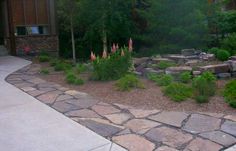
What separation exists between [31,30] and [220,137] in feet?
38.3

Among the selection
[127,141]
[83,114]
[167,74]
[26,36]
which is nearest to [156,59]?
[167,74]

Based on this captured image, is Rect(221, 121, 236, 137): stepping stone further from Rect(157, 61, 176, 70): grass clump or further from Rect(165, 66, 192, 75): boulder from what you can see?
Rect(157, 61, 176, 70): grass clump

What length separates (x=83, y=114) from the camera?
5.29m

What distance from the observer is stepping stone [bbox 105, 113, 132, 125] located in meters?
4.93

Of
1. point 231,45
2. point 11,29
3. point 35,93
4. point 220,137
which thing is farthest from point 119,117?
point 11,29

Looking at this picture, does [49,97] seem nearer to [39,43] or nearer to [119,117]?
[119,117]

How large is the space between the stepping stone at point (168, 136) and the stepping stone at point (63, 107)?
1643 millimetres

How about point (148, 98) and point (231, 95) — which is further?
point (148, 98)

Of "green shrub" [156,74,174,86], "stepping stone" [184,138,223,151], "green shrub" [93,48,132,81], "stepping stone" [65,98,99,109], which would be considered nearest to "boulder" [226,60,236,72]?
"green shrub" [156,74,174,86]

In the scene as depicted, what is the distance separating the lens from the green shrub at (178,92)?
580 centimetres

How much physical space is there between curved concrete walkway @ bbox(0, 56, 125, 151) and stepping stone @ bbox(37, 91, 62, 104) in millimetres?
137

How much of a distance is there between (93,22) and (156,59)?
428 centimetres

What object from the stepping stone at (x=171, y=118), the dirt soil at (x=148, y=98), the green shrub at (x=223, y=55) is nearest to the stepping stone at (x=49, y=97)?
the dirt soil at (x=148, y=98)

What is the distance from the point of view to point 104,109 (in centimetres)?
554
